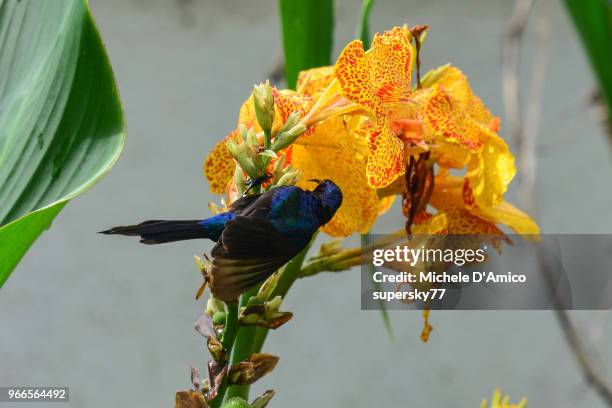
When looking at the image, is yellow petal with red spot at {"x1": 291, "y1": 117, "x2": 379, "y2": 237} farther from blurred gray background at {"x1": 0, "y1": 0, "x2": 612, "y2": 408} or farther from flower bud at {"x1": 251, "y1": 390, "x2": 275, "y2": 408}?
blurred gray background at {"x1": 0, "y1": 0, "x2": 612, "y2": 408}

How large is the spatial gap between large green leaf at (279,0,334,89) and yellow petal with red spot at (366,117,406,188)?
224 millimetres

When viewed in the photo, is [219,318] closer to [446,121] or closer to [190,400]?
[190,400]

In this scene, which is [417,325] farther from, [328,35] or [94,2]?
[328,35]

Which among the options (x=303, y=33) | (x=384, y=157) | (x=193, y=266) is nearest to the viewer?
(x=384, y=157)

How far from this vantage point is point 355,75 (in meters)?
0.50

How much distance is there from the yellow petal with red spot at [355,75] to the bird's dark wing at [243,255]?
0.49 ft

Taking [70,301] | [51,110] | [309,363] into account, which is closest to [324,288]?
[309,363]

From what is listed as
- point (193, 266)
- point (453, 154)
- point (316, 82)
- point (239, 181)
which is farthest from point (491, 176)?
point (193, 266)

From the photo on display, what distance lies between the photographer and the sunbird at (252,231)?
349 millimetres

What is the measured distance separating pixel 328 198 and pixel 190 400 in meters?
0.12

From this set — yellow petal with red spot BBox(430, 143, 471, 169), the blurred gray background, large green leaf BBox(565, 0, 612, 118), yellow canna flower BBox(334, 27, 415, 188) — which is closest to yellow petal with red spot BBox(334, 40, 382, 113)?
yellow canna flower BBox(334, 27, 415, 188)

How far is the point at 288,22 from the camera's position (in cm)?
74

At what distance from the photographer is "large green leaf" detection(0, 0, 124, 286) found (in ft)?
1.72

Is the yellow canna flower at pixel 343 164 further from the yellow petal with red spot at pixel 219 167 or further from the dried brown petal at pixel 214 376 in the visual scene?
the dried brown petal at pixel 214 376
